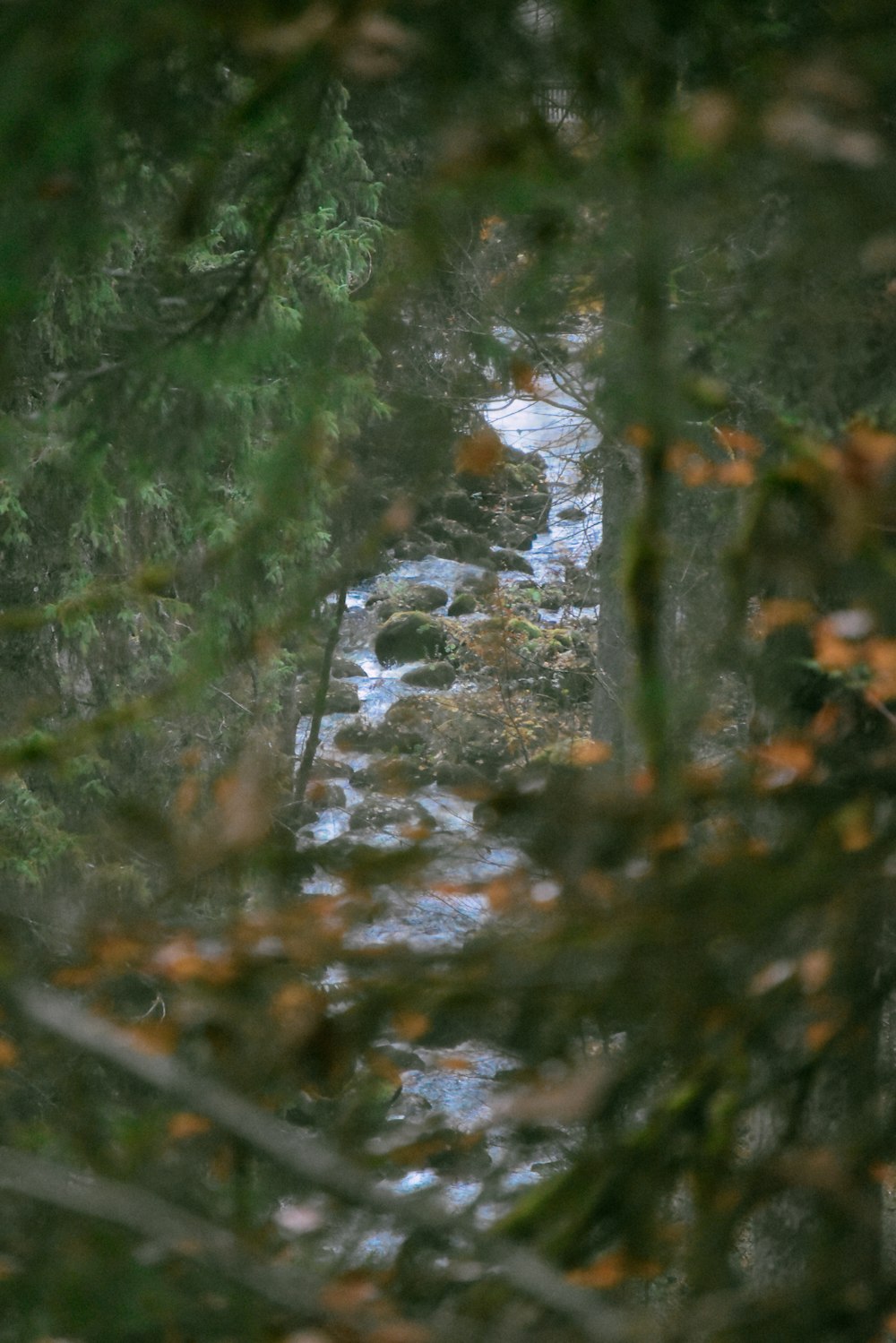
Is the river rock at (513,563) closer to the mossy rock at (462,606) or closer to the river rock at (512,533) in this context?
the river rock at (512,533)

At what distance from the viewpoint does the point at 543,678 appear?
384 inches

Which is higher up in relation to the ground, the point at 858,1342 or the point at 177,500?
the point at 177,500

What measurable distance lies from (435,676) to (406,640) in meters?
0.68

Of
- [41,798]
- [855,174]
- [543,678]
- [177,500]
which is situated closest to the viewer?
[855,174]

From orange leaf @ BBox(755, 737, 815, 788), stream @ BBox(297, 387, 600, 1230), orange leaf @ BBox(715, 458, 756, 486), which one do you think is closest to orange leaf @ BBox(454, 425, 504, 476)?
orange leaf @ BBox(715, 458, 756, 486)

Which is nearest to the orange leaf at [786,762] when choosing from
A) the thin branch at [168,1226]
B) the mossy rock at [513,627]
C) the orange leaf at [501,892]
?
the orange leaf at [501,892]

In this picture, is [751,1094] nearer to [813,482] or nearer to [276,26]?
[813,482]

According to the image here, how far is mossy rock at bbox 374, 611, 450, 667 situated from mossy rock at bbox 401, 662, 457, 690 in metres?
0.12

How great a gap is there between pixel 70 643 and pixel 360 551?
598cm

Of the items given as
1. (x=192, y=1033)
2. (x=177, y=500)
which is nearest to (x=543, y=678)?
(x=177, y=500)

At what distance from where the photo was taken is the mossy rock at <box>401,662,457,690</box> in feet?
41.1

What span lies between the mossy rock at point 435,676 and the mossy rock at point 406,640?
0.12 meters

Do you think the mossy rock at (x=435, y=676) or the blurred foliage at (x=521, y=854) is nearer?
the blurred foliage at (x=521, y=854)

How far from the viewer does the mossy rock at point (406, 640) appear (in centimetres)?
1275
